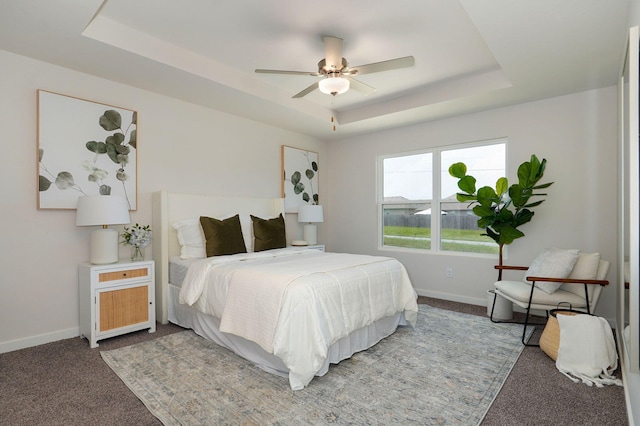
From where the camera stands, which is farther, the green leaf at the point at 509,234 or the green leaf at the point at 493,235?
the green leaf at the point at 493,235

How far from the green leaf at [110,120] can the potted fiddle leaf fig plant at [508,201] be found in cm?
386

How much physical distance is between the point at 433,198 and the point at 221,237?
300 cm

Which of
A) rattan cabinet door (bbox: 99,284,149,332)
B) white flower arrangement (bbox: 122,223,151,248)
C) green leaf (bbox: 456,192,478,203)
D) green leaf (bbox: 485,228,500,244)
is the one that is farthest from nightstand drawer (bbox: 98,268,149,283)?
green leaf (bbox: 485,228,500,244)

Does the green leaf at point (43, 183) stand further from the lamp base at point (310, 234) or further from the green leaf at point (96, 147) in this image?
the lamp base at point (310, 234)

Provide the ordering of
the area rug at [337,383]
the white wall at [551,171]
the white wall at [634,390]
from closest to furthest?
1. the white wall at [634,390]
2. the area rug at [337,383]
3. the white wall at [551,171]

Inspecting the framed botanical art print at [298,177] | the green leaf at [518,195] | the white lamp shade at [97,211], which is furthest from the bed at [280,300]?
the green leaf at [518,195]

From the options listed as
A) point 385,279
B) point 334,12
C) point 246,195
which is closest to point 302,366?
point 385,279

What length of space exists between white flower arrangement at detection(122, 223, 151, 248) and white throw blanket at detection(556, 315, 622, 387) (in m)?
3.78

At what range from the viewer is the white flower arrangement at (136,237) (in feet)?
10.9

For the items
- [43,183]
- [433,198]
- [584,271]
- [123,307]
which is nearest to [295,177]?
[433,198]

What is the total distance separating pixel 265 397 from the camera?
2.12m

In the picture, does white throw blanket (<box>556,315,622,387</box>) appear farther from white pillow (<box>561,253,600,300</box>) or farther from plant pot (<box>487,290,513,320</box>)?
plant pot (<box>487,290,513,320</box>)

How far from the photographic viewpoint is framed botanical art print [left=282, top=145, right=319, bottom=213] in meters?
5.21

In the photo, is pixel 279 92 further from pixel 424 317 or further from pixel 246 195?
pixel 424 317
